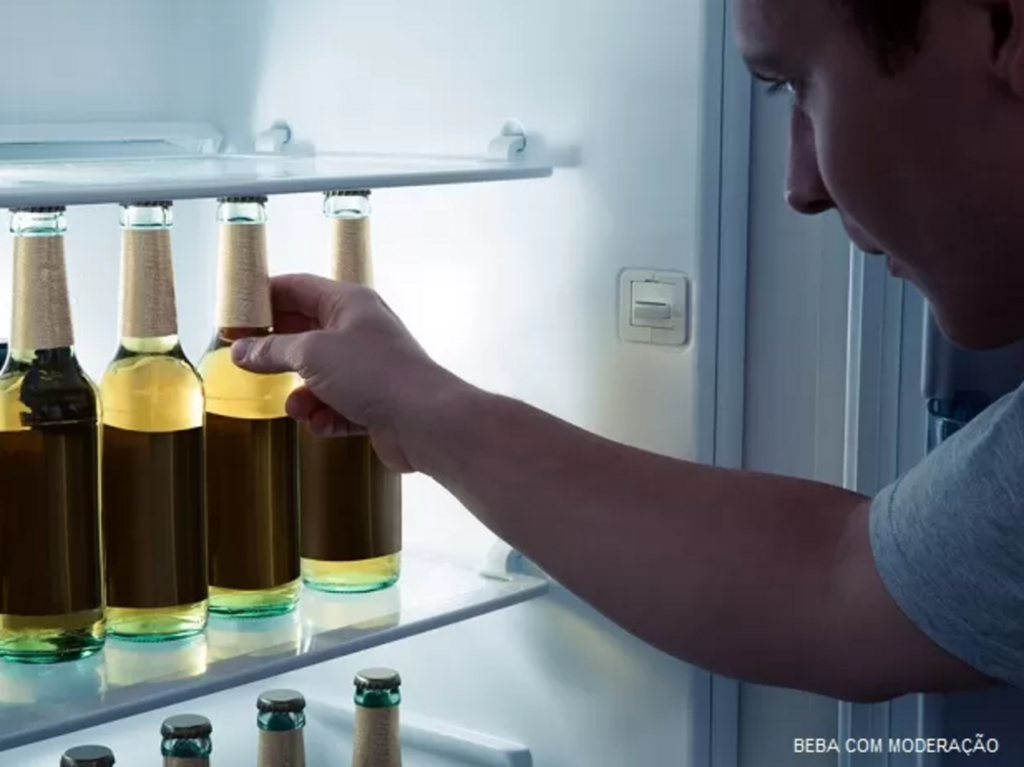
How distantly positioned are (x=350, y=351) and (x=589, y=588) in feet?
0.77

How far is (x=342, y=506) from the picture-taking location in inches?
53.2

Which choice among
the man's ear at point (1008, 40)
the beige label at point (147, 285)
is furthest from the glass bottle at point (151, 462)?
the man's ear at point (1008, 40)

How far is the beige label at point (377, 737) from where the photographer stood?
1.34 m

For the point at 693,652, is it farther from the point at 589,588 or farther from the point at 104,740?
the point at 104,740

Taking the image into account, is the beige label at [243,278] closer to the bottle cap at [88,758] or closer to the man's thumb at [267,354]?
the man's thumb at [267,354]

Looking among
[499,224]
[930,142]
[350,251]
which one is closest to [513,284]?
[499,224]

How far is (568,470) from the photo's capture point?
3.43 feet

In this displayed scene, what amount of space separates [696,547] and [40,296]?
0.47 m

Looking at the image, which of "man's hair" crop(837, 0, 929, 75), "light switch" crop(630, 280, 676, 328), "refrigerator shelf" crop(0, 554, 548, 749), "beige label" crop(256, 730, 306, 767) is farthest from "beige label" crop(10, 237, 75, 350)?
"man's hair" crop(837, 0, 929, 75)

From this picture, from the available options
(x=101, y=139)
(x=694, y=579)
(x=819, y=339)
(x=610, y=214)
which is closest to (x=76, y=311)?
(x=101, y=139)

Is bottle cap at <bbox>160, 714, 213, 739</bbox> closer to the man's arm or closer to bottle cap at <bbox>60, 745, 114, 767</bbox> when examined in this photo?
bottle cap at <bbox>60, 745, 114, 767</bbox>

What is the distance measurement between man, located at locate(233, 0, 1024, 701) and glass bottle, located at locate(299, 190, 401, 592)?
207mm

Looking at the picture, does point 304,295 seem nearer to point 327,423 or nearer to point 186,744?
point 327,423

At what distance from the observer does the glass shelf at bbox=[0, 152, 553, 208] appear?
3.49 ft
